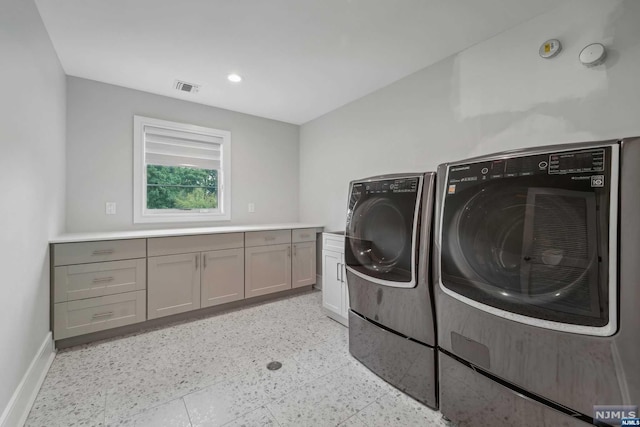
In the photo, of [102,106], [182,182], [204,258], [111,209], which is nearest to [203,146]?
[182,182]

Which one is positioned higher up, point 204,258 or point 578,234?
point 578,234

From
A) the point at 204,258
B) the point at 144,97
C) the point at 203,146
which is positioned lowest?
the point at 204,258

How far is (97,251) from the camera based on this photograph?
7.13 feet

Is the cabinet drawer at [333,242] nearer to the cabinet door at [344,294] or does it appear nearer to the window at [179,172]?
the cabinet door at [344,294]

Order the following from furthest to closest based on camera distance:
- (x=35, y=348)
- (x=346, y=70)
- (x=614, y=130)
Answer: (x=346, y=70) → (x=35, y=348) → (x=614, y=130)

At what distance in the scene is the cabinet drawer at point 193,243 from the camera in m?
2.43

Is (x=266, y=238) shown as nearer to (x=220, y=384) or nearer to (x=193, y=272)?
(x=193, y=272)

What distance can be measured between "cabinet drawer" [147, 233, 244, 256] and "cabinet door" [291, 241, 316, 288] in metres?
0.74

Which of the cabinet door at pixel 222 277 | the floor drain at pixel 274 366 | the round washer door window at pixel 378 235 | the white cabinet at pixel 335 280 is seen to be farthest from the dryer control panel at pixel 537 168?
the cabinet door at pixel 222 277

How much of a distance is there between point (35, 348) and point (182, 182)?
1.98 m

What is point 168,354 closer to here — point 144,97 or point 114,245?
point 114,245

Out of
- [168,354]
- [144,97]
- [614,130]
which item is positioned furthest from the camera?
[144,97]

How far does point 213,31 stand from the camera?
190cm

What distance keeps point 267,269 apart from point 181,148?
5.82ft
